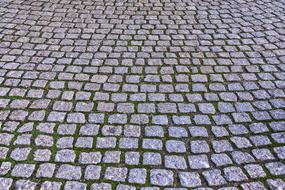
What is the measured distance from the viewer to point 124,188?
3.18 metres

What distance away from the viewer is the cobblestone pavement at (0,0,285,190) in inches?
132

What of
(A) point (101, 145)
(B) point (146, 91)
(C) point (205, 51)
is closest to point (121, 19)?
(C) point (205, 51)

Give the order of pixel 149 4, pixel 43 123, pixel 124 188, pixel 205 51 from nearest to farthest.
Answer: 1. pixel 124 188
2. pixel 43 123
3. pixel 205 51
4. pixel 149 4

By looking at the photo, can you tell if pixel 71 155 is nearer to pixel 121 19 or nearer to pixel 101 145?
pixel 101 145

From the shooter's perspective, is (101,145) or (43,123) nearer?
(101,145)

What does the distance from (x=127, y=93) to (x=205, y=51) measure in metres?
1.56

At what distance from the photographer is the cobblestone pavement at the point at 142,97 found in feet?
11.0

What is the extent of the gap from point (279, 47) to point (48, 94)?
3.47 m

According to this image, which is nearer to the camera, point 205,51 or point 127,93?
point 127,93

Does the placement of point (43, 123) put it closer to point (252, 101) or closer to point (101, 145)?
point (101, 145)

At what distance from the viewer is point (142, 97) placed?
4348mm

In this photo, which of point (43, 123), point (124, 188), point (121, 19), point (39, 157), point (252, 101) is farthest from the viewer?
point (121, 19)

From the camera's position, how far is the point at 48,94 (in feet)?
14.4

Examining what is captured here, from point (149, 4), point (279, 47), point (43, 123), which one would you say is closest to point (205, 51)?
point (279, 47)
